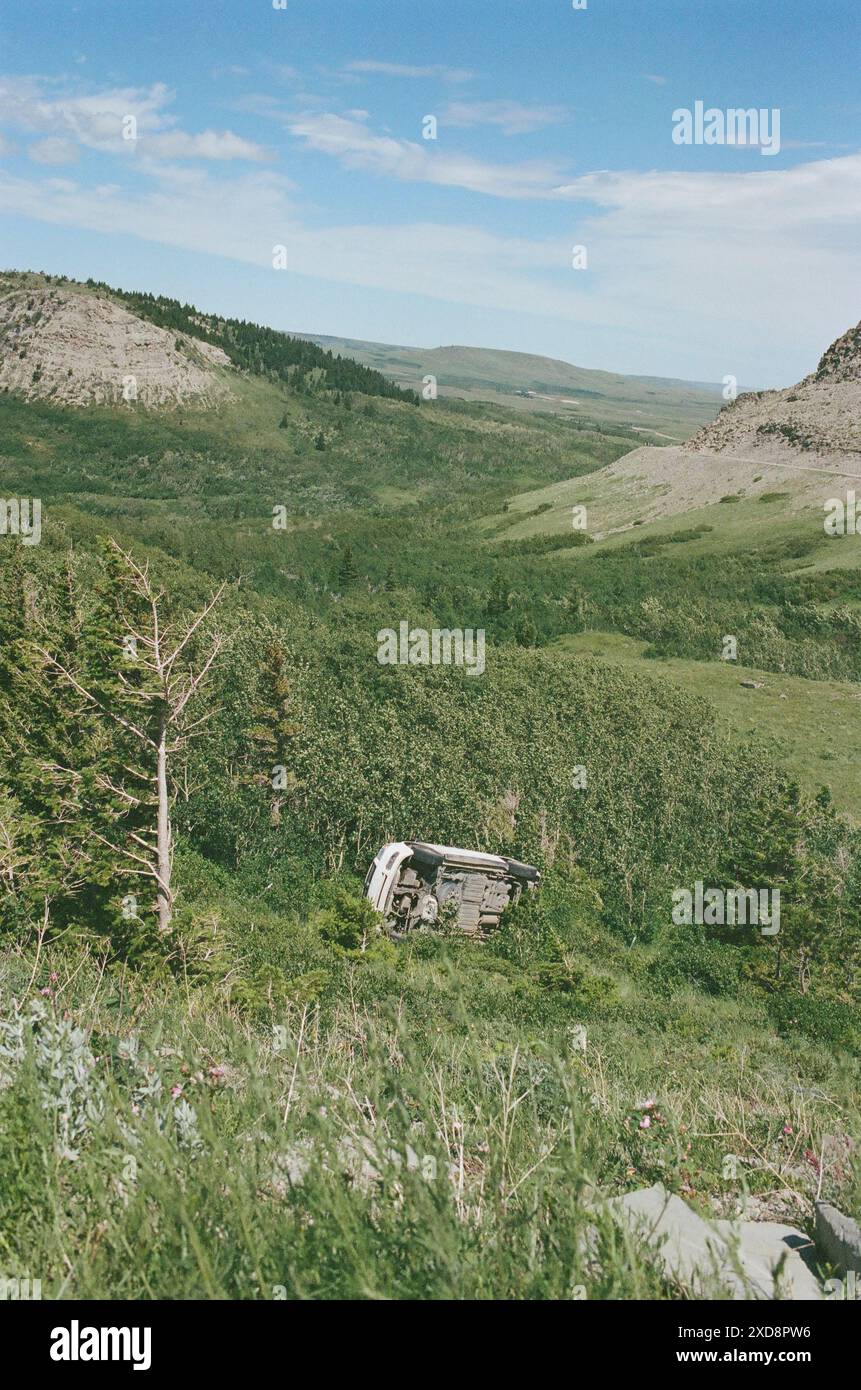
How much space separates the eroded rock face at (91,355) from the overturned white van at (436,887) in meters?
A: 136

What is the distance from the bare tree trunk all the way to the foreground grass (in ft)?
33.7

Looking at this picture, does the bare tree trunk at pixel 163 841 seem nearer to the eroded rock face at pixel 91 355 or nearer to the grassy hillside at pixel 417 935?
the grassy hillside at pixel 417 935

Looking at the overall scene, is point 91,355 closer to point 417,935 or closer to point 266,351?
point 266,351

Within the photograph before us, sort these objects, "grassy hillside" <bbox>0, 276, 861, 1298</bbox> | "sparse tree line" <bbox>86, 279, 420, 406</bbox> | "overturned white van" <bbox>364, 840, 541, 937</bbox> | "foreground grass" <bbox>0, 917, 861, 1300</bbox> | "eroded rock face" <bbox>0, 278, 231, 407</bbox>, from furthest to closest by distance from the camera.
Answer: "sparse tree line" <bbox>86, 279, 420, 406</bbox>
"eroded rock face" <bbox>0, 278, 231, 407</bbox>
"overturned white van" <bbox>364, 840, 541, 937</bbox>
"grassy hillside" <bbox>0, 276, 861, 1298</bbox>
"foreground grass" <bbox>0, 917, 861, 1300</bbox>

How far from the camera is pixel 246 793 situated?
33.3 metres

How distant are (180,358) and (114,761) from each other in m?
153

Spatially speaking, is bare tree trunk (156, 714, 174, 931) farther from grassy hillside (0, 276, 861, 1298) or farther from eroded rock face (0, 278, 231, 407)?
eroded rock face (0, 278, 231, 407)

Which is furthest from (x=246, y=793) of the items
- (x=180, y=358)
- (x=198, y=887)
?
(x=180, y=358)

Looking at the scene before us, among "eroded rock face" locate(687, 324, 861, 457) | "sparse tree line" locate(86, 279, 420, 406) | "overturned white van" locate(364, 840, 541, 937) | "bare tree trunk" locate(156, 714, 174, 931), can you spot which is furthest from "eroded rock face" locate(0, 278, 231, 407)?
"bare tree trunk" locate(156, 714, 174, 931)

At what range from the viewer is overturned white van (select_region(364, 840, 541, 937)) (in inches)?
1011

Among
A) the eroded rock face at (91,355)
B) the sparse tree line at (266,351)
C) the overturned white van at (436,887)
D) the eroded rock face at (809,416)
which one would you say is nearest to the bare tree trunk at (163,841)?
the overturned white van at (436,887)

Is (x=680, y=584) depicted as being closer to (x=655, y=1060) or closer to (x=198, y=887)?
(x=198, y=887)

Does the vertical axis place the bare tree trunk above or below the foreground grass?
below

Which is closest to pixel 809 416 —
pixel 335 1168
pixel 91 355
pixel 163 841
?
pixel 163 841
